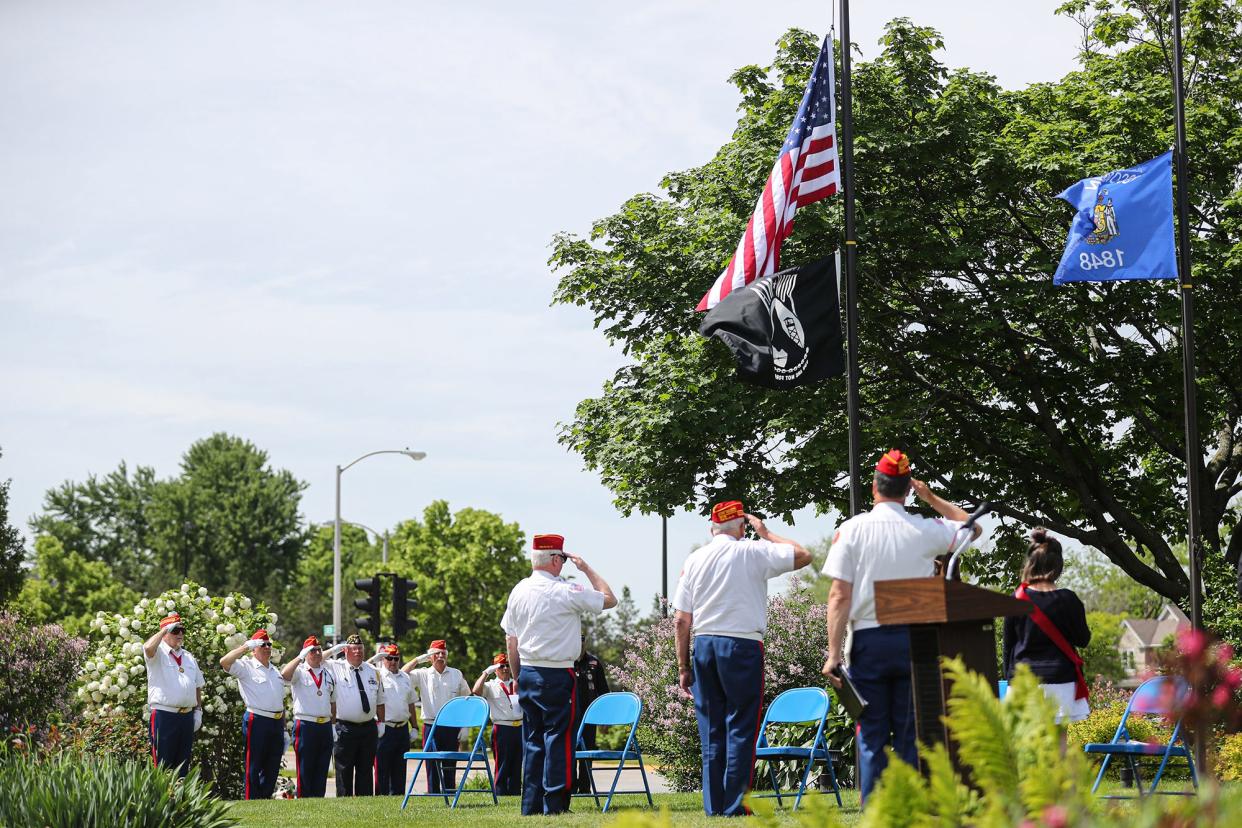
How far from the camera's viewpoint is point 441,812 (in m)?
12.0

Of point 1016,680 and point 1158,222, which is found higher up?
point 1158,222

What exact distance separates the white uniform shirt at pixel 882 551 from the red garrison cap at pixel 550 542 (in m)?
3.52

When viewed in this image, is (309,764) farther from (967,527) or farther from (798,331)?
(967,527)

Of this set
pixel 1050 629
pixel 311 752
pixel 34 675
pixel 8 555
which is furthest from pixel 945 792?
pixel 8 555

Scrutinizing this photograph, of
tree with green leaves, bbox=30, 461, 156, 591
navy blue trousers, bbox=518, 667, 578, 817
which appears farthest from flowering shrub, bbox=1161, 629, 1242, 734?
tree with green leaves, bbox=30, 461, 156, 591

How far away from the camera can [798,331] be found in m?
12.6

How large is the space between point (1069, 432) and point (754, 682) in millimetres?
15424

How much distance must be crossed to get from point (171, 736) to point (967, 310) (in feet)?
43.3

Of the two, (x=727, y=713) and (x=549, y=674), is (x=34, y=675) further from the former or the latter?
(x=727, y=713)

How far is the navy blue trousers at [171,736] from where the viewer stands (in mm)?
14742

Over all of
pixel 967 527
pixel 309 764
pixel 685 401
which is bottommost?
pixel 309 764

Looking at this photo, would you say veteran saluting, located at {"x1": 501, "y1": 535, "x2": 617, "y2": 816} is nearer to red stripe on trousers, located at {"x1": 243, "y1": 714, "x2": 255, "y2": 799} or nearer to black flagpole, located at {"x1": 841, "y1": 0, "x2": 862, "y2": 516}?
black flagpole, located at {"x1": 841, "y1": 0, "x2": 862, "y2": 516}

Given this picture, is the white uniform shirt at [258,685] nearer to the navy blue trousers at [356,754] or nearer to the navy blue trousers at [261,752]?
the navy blue trousers at [261,752]

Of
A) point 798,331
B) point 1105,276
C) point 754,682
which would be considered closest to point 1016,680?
point 754,682
